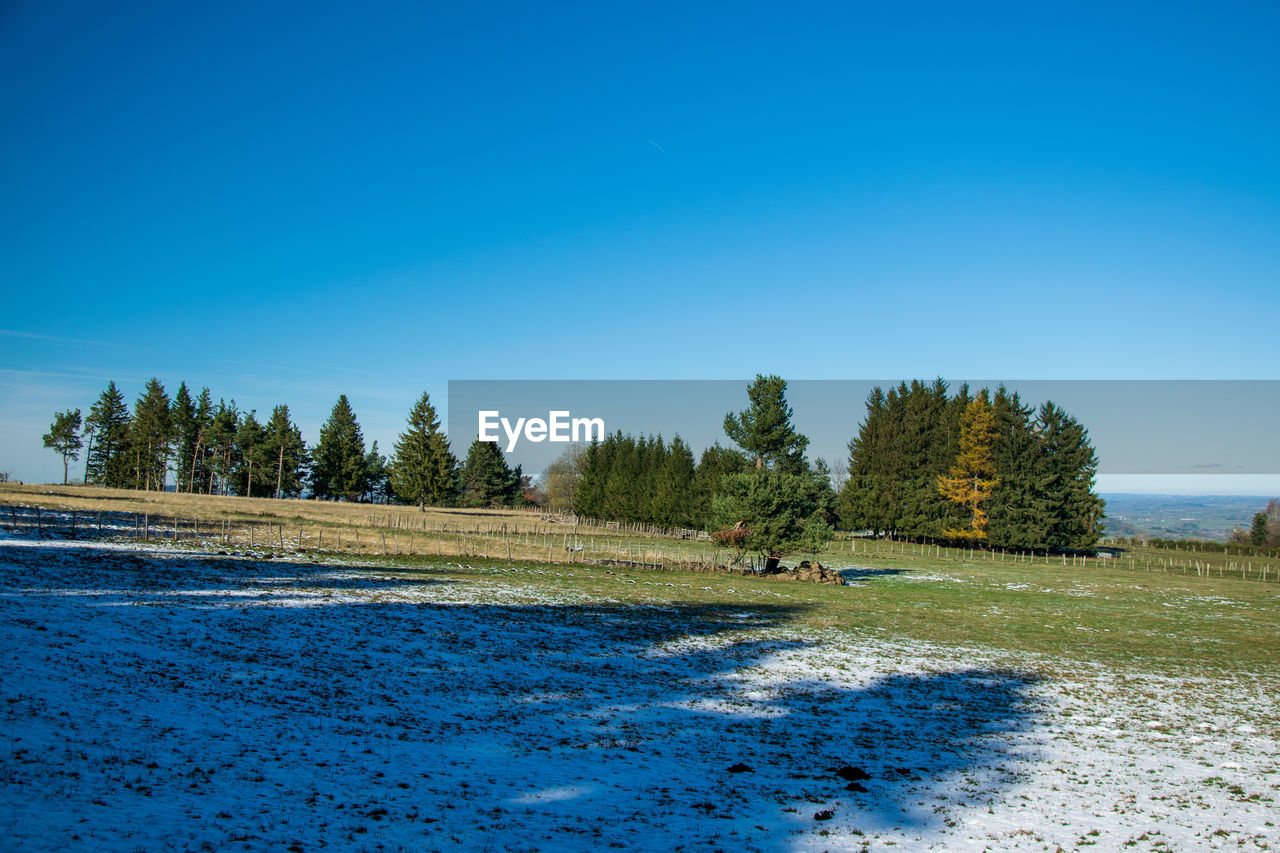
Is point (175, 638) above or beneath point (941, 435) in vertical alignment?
beneath

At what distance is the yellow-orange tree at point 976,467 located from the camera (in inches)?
2808

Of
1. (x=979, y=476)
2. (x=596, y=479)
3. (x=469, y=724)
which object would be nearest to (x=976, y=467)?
(x=979, y=476)

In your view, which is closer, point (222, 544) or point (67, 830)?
point (67, 830)

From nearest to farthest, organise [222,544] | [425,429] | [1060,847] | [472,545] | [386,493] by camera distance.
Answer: [1060,847] < [222,544] < [472,545] < [425,429] < [386,493]

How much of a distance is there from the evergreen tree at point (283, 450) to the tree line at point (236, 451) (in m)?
0.14

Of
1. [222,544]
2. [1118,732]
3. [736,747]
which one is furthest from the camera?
[222,544]

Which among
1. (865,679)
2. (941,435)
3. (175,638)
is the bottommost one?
(865,679)

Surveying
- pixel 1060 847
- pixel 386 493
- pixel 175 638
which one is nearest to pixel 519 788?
pixel 1060 847

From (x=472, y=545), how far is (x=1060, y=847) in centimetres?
4116

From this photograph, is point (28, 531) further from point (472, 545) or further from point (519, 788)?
point (519, 788)

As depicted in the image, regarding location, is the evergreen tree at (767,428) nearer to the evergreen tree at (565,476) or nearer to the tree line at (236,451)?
the tree line at (236,451)

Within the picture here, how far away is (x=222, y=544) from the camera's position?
1400 inches

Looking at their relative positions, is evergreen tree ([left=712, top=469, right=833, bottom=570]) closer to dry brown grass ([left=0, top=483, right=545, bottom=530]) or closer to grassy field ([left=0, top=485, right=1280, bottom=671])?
grassy field ([left=0, top=485, right=1280, bottom=671])

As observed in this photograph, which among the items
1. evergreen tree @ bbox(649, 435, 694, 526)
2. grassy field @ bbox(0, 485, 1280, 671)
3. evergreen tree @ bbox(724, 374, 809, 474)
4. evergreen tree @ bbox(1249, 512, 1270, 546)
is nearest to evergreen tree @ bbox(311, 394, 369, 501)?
grassy field @ bbox(0, 485, 1280, 671)
